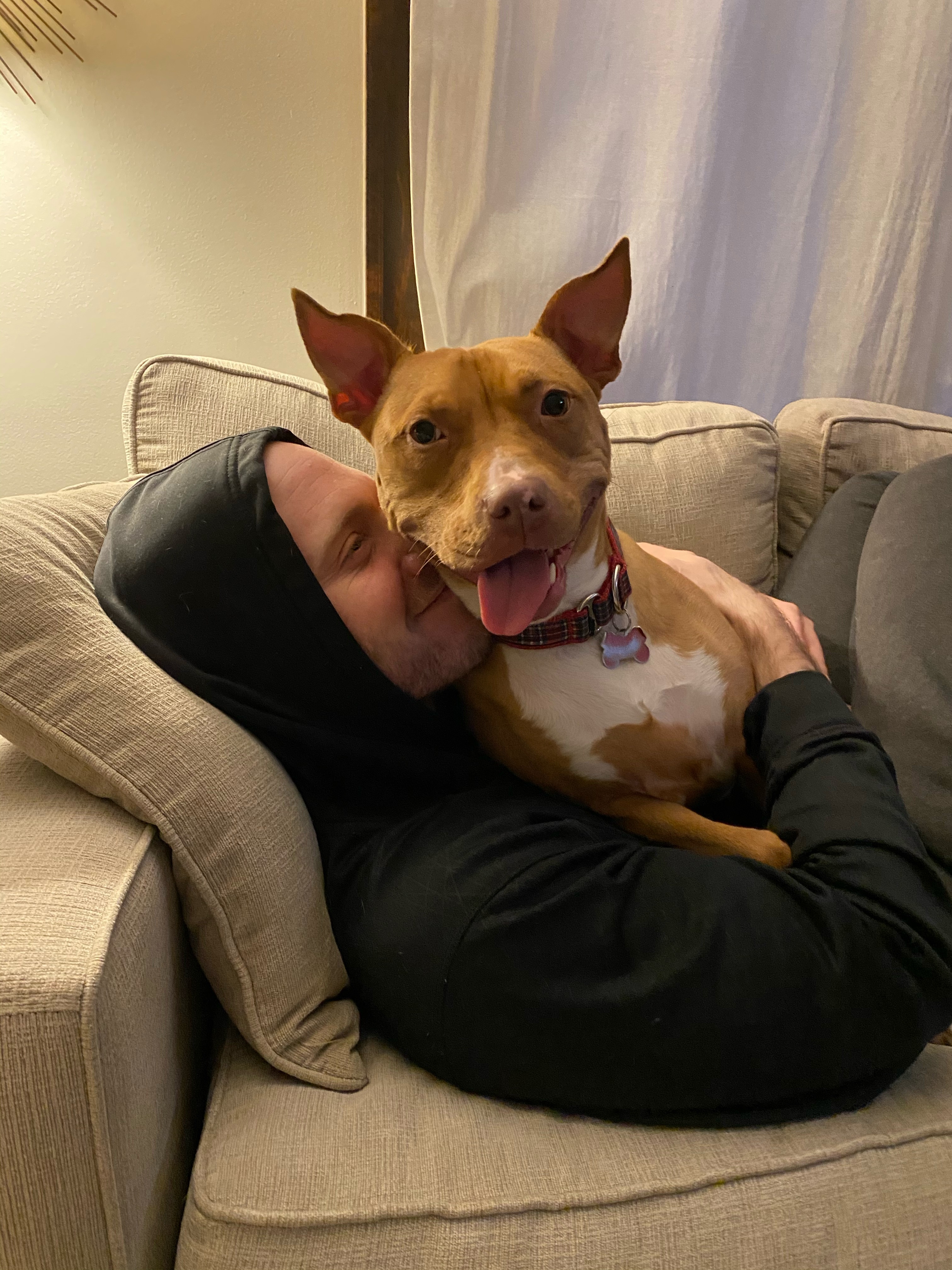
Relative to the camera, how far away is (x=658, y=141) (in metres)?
2.43

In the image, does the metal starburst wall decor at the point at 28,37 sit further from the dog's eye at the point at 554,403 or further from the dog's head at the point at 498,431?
the dog's eye at the point at 554,403

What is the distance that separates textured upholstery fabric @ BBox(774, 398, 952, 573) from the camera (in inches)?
84.5

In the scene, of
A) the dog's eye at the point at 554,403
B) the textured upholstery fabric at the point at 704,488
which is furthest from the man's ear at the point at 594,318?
the textured upholstery fabric at the point at 704,488

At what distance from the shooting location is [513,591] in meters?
1.15

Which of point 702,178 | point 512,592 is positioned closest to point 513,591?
point 512,592

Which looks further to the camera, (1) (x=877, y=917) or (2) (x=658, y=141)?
(2) (x=658, y=141)

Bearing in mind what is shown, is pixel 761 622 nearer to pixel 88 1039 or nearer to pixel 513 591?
pixel 513 591

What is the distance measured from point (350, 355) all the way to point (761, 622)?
33.4 inches

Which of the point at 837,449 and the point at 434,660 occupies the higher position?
the point at 837,449

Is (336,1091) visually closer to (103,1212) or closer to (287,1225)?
(287,1225)

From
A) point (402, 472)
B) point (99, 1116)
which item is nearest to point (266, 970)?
point (99, 1116)

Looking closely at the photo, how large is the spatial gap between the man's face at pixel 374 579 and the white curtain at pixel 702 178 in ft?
4.43

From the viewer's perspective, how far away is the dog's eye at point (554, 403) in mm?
1202

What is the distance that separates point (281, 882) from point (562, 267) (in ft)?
6.66
